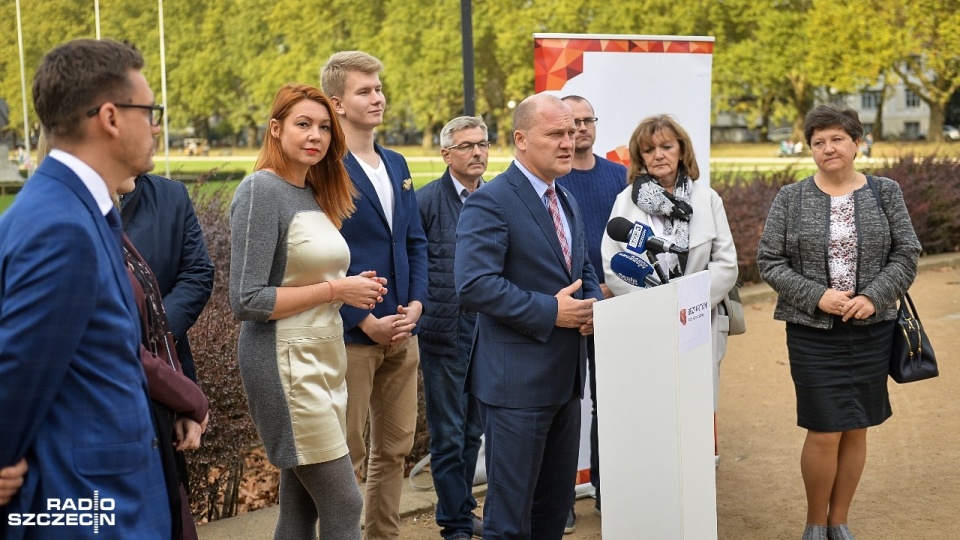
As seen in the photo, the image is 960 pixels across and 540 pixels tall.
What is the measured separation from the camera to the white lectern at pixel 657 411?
3848 millimetres

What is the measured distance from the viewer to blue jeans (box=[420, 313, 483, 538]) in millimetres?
5324

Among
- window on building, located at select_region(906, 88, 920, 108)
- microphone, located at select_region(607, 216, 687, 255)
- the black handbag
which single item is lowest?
the black handbag

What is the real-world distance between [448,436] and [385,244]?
1155 millimetres

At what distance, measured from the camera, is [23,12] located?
21.6 metres

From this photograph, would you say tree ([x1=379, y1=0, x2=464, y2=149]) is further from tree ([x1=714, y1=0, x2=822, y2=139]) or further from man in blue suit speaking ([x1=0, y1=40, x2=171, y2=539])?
man in blue suit speaking ([x1=0, y1=40, x2=171, y2=539])

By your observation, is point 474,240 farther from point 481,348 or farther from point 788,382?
point 788,382

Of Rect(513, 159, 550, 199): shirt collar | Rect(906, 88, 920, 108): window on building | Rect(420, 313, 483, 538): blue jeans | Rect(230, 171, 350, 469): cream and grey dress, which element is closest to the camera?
Rect(230, 171, 350, 469): cream and grey dress

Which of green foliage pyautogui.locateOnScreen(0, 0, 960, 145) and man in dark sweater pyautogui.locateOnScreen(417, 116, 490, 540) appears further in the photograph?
green foliage pyautogui.locateOnScreen(0, 0, 960, 145)

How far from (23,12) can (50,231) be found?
70.7ft

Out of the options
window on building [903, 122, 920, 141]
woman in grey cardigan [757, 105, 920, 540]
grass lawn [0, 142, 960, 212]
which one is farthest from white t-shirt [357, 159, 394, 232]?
window on building [903, 122, 920, 141]

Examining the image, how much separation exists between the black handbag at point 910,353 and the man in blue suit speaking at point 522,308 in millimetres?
1891

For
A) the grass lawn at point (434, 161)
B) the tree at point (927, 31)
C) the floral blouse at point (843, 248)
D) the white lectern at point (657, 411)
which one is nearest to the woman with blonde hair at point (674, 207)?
the floral blouse at point (843, 248)

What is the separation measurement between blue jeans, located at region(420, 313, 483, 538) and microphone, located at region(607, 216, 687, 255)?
151 centimetres

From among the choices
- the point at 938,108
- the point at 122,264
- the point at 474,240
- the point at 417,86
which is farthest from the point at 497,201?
the point at 938,108
